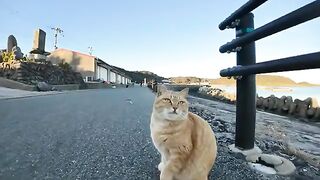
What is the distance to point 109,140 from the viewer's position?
324 cm

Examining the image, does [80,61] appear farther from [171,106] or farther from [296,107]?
[171,106]

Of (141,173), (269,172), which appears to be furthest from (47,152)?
(269,172)

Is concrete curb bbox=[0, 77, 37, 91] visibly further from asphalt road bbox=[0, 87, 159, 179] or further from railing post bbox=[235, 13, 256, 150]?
railing post bbox=[235, 13, 256, 150]

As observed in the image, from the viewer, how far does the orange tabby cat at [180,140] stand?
1873mm

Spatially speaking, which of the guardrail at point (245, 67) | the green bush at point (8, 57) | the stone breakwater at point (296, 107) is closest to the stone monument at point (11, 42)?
the green bush at point (8, 57)

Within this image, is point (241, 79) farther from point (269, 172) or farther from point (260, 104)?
point (260, 104)

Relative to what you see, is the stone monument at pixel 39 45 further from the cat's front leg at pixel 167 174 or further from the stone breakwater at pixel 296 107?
the cat's front leg at pixel 167 174

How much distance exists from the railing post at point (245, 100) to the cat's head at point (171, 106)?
3.19 feet

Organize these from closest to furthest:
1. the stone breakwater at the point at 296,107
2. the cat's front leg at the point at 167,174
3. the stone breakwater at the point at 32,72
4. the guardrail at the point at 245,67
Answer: the cat's front leg at the point at 167,174, the guardrail at the point at 245,67, the stone breakwater at the point at 296,107, the stone breakwater at the point at 32,72

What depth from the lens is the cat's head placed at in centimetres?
201

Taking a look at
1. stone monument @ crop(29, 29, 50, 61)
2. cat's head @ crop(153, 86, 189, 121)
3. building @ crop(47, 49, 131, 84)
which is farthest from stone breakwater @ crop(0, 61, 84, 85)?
cat's head @ crop(153, 86, 189, 121)

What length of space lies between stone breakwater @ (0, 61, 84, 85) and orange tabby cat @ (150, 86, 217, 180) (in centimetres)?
2261

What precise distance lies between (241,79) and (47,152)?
1975 millimetres

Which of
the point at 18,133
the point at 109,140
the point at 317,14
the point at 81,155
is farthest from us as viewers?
the point at 18,133
